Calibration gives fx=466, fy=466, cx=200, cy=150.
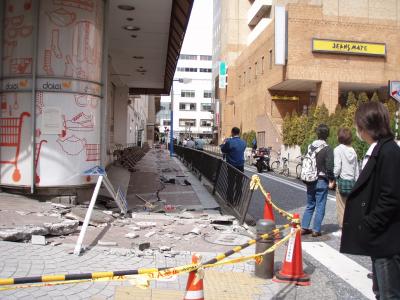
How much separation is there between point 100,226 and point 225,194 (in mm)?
3795

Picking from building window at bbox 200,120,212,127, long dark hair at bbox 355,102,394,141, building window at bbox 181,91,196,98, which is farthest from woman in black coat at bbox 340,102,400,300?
building window at bbox 200,120,212,127

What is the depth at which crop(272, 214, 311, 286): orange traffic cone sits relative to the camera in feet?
16.9

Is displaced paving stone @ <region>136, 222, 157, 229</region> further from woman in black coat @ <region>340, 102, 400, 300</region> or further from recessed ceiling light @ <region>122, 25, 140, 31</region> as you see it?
recessed ceiling light @ <region>122, 25, 140, 31</region>

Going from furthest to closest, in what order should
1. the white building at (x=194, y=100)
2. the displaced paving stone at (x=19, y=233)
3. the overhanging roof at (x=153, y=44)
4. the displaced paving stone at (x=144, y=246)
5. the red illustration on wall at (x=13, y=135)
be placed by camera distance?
the white building at (x=194, y=100) → the overhanging roof at (x=153, y=44) → the red illustration on wall at (x=13, y=135) → the displaced paving stone at (x=144, y=246) → the displaced paving stone at (x=19, y=233)

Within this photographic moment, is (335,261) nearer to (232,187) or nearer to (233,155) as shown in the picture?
(232,187)

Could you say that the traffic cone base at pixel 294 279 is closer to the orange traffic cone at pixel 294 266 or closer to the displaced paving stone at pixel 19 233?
the orange traffic cone at pixel 294 266

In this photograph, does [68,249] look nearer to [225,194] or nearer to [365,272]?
[365,272]

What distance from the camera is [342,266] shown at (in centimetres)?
600

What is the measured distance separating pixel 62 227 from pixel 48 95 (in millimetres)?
2696

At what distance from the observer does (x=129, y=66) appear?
788 inches

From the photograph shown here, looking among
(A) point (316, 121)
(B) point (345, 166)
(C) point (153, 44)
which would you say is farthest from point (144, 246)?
(A) point (316, 121)

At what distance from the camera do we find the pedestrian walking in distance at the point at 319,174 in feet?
24.5

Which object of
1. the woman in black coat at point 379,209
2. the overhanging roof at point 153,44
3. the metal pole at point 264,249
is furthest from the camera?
the overhanging roof at point 153,44

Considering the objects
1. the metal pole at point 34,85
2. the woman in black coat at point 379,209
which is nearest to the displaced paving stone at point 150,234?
the metal pole at point 34,85
